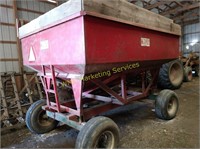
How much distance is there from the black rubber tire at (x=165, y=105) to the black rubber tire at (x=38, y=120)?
6.17 feet

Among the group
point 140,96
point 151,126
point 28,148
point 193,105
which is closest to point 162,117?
point 151,126

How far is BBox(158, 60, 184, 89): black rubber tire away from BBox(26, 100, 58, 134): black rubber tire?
3.62 m

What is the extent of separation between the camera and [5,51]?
6.75 m

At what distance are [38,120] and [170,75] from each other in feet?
13.9

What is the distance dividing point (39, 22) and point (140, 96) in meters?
2.08

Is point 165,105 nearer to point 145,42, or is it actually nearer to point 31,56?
point 145,42

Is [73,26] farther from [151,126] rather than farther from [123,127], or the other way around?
[151,126]

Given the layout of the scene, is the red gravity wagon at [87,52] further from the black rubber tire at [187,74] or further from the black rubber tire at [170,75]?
the black rubber tire at [187,74]

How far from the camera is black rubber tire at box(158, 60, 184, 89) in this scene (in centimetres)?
500

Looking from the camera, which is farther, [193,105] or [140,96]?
[193,105]

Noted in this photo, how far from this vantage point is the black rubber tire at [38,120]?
Result: 2570 mm

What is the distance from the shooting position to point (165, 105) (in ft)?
9.27

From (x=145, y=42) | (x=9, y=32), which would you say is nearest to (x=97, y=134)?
(x=145, y=42)

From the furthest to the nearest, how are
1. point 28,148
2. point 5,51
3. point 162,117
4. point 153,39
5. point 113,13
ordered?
point 5,51
point 162,117
point 153,39
point 28,148
point 113,13
